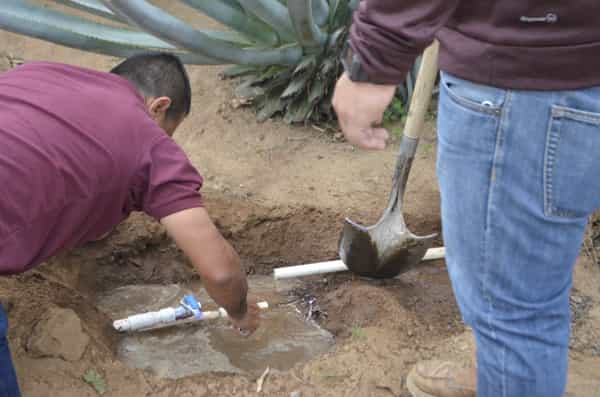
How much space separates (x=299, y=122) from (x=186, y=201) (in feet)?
5.61

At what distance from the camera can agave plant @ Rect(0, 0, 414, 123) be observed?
8.30ft

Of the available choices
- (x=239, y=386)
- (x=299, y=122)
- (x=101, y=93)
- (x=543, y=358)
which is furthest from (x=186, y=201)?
(x=299, y=122)

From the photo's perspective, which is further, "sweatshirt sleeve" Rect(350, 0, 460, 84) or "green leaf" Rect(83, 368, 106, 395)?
"green leaf" Rect(83, 368, 106, 395)

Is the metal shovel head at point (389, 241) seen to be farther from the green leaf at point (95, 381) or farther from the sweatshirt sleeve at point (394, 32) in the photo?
the sweatshirt sleeve at point (394, 32)

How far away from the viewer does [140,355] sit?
7.82 ft

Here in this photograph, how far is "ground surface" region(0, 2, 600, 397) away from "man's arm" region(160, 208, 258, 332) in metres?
0.39

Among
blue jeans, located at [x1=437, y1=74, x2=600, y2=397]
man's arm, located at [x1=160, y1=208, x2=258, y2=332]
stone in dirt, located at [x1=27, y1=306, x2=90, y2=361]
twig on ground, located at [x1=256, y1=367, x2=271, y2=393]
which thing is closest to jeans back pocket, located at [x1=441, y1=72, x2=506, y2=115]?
blue jeans, located at [x1=437, y1=74, x2=600, y2=397]

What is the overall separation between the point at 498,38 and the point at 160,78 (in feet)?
3.68

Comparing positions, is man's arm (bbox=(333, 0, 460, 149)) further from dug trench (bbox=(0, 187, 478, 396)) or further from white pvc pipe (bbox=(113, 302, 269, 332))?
white pvc pipe (bbox=(113, 302, 269, 332))

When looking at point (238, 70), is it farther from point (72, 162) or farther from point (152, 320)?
point (72, 162)

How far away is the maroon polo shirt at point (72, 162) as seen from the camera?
1.54 metres

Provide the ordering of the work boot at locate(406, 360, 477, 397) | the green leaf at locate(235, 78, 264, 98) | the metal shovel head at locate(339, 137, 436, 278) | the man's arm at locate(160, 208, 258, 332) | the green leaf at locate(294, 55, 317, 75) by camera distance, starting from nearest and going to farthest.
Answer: the man's arm at locate(160, 208, 258, 332)
the work boot at locate(406, 360, 477, 397)
the metal shovel head at locate(339, 137, 436, 278)
the green leaf at locate(294, 55, 317, 75)
the green leaf at locate(235, 78, 264, 98)

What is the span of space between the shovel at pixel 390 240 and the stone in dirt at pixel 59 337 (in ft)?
3.24

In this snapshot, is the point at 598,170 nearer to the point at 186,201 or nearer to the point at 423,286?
the point at 186,201
